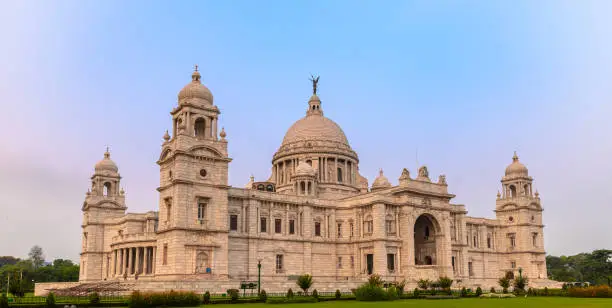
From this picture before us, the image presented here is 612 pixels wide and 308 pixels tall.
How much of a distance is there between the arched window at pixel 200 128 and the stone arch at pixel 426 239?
3041 cm

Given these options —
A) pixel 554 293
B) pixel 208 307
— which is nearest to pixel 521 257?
pixel 554 293

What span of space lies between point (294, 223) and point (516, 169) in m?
44.7

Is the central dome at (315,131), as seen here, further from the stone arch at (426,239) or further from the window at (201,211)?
the window at (201,211)

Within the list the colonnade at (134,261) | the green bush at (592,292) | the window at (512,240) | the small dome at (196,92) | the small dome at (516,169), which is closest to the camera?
the green bush at (592,292)

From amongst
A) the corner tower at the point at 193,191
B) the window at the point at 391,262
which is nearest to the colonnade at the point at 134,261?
the corner tower at the point at 193,191

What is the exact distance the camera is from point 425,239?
81938mm

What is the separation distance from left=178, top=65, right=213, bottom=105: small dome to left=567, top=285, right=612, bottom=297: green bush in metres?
41.1

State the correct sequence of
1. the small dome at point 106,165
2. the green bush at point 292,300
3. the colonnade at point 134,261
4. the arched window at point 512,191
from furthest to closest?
the arched window at point 512,191 < the small dome at point 106,165 < the colonnade at point 134,261 < the green bush at point 292,300

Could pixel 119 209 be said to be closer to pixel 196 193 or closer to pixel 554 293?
pixel 196 193

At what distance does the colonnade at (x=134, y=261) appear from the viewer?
6925 cm

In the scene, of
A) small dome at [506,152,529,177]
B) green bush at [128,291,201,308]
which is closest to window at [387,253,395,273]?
small dome at [506,152,529,177]

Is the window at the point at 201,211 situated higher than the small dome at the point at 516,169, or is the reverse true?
the small dome at the point at 516,169

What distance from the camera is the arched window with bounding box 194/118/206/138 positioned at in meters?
65.6

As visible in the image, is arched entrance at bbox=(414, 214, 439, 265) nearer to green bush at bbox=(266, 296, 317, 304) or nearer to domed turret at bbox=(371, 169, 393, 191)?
domed turret at bbox=(371, 169, 393, 191)
